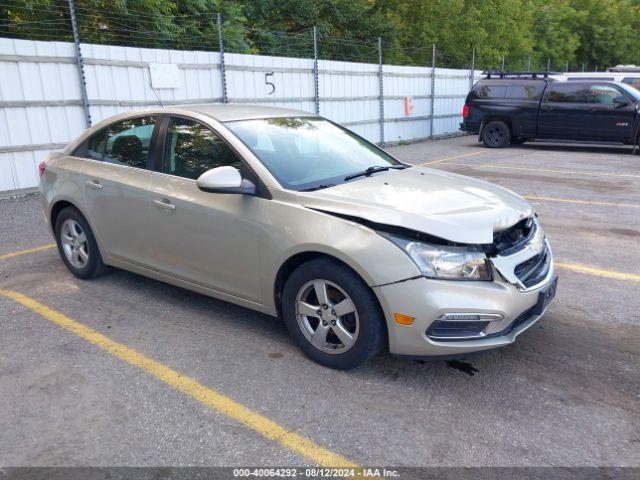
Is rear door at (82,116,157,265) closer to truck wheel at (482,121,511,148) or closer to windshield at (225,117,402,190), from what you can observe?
windshield at (225,117,402,190)

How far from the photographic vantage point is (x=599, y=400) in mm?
3238

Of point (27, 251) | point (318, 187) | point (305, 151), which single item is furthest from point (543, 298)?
point (27, 251)

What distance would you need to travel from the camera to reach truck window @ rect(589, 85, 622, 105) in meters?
14.5

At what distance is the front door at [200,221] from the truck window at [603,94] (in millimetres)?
13320

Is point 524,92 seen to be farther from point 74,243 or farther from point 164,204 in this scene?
point 164,204

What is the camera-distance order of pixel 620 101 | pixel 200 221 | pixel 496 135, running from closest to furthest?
pixel 200 221 → pixel 620 101 → pixel 496 135

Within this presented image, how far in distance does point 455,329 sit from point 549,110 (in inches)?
540

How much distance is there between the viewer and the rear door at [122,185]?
4480 mm

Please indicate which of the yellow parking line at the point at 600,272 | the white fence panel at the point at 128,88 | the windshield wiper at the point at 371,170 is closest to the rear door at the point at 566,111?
the white fence panel at the point at 128,88

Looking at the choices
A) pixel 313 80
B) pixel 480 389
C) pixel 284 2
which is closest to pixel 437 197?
pixel 480 389

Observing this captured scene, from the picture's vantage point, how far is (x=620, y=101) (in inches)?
565

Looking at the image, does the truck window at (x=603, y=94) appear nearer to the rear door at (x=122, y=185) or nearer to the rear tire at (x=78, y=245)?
the rear door at (x=122, y=185)

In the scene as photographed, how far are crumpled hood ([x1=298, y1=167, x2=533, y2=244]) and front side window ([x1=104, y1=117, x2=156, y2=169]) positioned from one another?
1.62 meters

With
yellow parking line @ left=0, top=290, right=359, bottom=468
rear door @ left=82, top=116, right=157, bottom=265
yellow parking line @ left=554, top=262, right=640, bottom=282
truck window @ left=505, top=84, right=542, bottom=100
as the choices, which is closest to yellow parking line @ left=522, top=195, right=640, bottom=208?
yellow parking line @ left=554, top=262, right=640, bottom=282
